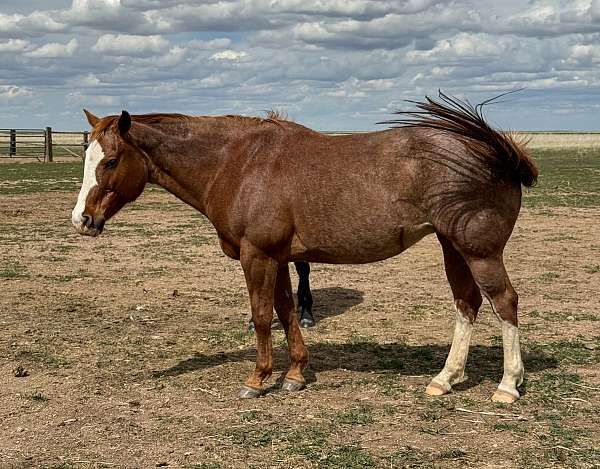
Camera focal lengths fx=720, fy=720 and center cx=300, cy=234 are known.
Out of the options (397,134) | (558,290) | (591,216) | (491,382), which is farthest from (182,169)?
(591,216)

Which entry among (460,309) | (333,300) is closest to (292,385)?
(460,309)

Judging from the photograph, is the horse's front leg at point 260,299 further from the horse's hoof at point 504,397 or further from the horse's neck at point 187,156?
the horse's hoof at point 504,397

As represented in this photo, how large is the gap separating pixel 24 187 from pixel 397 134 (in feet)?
65.0

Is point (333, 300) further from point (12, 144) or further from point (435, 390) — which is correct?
point (12, 144)

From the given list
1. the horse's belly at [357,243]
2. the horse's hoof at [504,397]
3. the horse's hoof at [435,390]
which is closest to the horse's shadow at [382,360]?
the horse's hoof at [435,390]

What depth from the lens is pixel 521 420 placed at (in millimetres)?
5215

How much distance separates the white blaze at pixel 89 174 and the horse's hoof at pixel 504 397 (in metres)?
3.54

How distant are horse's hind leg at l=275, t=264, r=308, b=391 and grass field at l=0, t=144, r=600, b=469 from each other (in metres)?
0.19

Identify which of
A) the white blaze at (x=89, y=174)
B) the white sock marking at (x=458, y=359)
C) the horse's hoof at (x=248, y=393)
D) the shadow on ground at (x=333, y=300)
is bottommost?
the shadow on ground at (x=333, y=300)

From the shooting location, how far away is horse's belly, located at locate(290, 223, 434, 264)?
5621mm

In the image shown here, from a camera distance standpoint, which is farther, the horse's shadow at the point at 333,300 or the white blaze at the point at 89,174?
the horse's shadow at the point at 333,300

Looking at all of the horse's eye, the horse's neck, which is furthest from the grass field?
the horse's eye

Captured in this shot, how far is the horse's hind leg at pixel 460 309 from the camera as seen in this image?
5.93 meters

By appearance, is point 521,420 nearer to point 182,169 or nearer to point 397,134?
point 397,134
